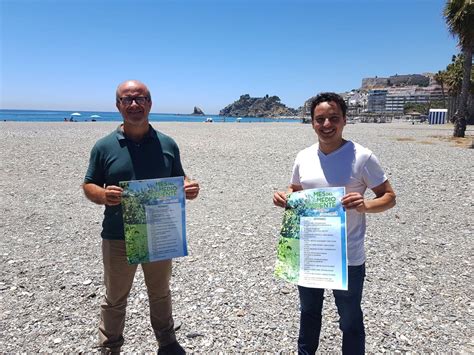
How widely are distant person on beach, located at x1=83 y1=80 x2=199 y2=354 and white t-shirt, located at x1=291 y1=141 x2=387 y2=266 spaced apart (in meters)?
1.05

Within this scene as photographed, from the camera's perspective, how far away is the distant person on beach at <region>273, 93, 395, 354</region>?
261 centimetres

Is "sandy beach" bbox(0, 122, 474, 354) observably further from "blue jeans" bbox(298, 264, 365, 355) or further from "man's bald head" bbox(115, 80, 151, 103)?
"man's bald head" bbox(115, 80, 151, 103)

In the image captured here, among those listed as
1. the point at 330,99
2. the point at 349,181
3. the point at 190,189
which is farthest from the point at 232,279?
the point at 330,99

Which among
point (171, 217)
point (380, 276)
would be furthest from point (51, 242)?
point (380, 276)

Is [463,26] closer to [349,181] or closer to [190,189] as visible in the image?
[349,181]

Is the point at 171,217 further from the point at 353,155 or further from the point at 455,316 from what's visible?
the point at 455,316

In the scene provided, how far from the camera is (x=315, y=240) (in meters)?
2.70

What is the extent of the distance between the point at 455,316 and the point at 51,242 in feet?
21.1

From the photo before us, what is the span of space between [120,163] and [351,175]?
1.81 metres

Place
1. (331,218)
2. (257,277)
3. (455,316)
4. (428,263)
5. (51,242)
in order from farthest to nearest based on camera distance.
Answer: (51,242)
(428,263)
(257,277)
(455,316)
(331,218)

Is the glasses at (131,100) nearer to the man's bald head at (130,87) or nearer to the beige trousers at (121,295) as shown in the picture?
the man's bald head at (130,87)

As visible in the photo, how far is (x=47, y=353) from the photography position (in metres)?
3.49

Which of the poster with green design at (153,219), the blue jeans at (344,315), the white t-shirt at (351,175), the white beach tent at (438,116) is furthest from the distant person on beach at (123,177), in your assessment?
the white beach tent at (438,116)

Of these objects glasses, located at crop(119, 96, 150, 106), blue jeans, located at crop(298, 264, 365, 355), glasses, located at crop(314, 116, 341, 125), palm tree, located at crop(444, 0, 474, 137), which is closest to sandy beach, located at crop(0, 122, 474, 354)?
blue jeans, located at crop(298, 264, 365, 355)
